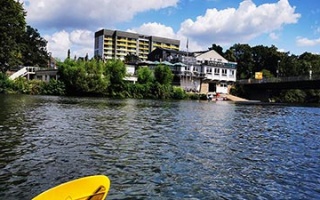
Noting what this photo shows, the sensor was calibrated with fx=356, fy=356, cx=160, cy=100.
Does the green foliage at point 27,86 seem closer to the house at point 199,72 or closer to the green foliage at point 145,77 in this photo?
the green foliage at point 145,77

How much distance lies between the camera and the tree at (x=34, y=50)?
117938mm

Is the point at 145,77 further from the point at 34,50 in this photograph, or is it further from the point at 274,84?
the point at 34,50

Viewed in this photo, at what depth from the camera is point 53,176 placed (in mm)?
10711

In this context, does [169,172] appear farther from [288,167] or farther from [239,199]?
[288,167]

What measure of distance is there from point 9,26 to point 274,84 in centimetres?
6897

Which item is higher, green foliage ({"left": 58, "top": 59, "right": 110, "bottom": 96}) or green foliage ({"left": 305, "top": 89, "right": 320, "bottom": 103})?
green foliage ({"left": 58, "top": 59, "right": 110, "bottom": 96})

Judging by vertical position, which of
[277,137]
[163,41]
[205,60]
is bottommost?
[277,137]

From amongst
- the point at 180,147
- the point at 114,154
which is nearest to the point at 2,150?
the point at 114,154

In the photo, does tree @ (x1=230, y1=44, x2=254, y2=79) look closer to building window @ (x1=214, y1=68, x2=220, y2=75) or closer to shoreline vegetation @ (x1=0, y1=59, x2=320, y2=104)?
building window @ (x1=214, y1=68, x2=220, y2=75)

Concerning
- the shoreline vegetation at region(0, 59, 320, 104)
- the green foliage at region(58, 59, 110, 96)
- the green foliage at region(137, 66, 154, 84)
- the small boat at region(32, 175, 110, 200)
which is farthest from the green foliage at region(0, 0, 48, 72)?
the small boat at region(32, 175, 110, 200)

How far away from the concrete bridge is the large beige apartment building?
72.4 m

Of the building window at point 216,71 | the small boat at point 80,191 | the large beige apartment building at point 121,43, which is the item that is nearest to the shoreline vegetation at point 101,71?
the building window at point 216,71

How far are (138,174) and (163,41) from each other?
181m

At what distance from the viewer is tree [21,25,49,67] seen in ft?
387
